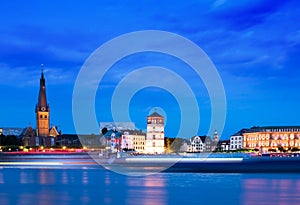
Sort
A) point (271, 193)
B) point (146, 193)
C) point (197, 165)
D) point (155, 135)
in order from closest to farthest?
point (271, 193), point (146, 193), point (197, 165), point (155, 135)

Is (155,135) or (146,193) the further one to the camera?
(155,135)

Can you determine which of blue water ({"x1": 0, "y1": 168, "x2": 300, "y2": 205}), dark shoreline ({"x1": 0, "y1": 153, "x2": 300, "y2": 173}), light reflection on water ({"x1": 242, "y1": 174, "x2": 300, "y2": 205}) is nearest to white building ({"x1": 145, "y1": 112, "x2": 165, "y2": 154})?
dark shoreline ({"x1": 0, "y1": 153, "x2": 300, "y2": 173})

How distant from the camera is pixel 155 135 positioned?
190m

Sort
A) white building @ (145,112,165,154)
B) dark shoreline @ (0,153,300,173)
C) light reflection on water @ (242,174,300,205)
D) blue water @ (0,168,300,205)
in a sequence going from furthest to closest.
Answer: white building @ (145,112,165,154) < dark shoreline @ (0,153,300,173) < blue water @ (0,168,300,205) < light reflection on water @ (242,174,300,205)

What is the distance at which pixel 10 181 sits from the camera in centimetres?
4625

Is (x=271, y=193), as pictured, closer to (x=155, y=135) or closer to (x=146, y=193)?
(x=146, y=193)

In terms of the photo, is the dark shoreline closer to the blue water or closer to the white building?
the blue water

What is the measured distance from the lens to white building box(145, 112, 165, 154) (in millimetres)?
188625

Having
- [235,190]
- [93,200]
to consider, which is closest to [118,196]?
[93,200]

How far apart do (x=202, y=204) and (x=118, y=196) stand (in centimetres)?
644

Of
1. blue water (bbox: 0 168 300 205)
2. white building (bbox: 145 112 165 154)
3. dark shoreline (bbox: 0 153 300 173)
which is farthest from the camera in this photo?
white building (bbox: 145 112 165 154)

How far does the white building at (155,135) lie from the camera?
189 metres

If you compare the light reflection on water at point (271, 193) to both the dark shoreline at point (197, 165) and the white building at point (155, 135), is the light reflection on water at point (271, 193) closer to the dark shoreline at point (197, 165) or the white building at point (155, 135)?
the dark shoreline at point (197, 165)

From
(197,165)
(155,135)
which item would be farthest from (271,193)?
(155,135)
